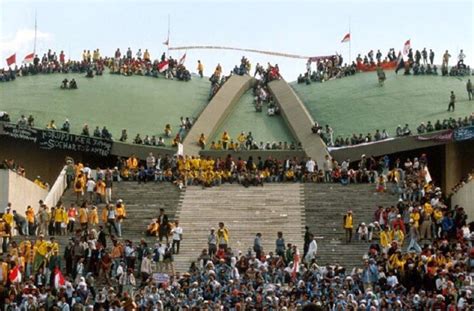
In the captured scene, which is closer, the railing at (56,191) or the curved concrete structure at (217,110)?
the railing at (56,191)

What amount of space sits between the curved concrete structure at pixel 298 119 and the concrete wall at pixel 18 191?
11463 mm

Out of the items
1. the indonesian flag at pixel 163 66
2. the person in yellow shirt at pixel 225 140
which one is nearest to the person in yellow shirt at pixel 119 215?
the person in yellow shirt at pixel 225 140

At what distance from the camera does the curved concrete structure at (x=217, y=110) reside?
2116 inches

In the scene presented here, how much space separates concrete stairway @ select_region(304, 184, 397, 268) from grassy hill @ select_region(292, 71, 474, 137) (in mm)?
8930

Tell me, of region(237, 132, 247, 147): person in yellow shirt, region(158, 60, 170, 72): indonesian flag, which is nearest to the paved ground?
region(237, 132, 247, 147): person in yellow shirt

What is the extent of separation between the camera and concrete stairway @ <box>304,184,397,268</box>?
3900 centimetres

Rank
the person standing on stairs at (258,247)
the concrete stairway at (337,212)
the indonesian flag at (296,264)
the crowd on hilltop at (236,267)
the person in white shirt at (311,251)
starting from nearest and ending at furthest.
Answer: the crowd on hilltop at (236,267), the indonesian flag at (296,264), the person in white shirt at (311,251), the person standing on stairs at (258,247), the concrete stairway at (337,212)

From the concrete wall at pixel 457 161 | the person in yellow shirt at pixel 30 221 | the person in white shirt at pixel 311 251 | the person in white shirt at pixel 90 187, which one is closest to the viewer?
the person in white shirt at pixel 311 251

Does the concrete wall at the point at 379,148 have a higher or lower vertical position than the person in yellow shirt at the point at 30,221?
higher

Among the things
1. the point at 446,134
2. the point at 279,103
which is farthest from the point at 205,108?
the point at 446,134

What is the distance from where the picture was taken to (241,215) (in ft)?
141

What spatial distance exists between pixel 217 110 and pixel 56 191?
15.2 m

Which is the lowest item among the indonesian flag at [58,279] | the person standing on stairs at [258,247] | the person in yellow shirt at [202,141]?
the indonesian flag at [58,279]

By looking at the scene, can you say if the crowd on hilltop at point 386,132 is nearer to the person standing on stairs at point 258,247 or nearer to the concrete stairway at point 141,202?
the concrete stairway at point 141,202
